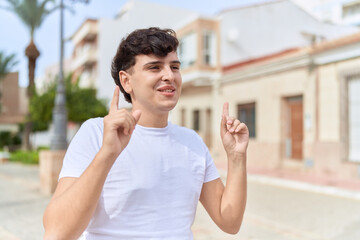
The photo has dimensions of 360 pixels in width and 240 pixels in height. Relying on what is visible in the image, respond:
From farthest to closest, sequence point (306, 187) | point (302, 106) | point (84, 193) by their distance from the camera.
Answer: point (302, 106) < point (306, 187) < point (84, 193)

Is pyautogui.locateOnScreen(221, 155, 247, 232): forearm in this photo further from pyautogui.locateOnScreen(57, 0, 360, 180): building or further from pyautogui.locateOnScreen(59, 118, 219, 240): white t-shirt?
pyautogui.locateOnScreen(57, 0, 360, 180): building

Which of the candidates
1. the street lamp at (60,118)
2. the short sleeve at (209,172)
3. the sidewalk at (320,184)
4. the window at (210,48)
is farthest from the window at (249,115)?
the short sleeve at (209,172)

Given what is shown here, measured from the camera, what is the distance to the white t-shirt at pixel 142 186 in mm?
1569

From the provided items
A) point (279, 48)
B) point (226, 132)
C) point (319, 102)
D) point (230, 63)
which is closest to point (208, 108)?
point (230, 63)

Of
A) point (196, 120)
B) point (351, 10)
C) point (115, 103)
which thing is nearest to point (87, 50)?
point (196, 120)

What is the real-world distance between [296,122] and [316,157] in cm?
192

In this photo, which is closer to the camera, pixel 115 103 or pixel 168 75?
pixel 115 103

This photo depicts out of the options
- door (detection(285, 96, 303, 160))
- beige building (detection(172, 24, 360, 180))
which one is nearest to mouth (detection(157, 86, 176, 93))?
beige building (detection(172, 24, 360, 180))

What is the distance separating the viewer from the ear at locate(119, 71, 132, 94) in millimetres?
1785

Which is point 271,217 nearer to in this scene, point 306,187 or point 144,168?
point 306,187

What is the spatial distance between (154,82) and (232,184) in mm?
608

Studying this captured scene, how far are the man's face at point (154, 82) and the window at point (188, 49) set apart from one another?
1830 centimetres

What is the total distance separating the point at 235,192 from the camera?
1.83 meters

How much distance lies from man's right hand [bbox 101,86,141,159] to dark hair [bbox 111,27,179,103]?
1.18 ft
